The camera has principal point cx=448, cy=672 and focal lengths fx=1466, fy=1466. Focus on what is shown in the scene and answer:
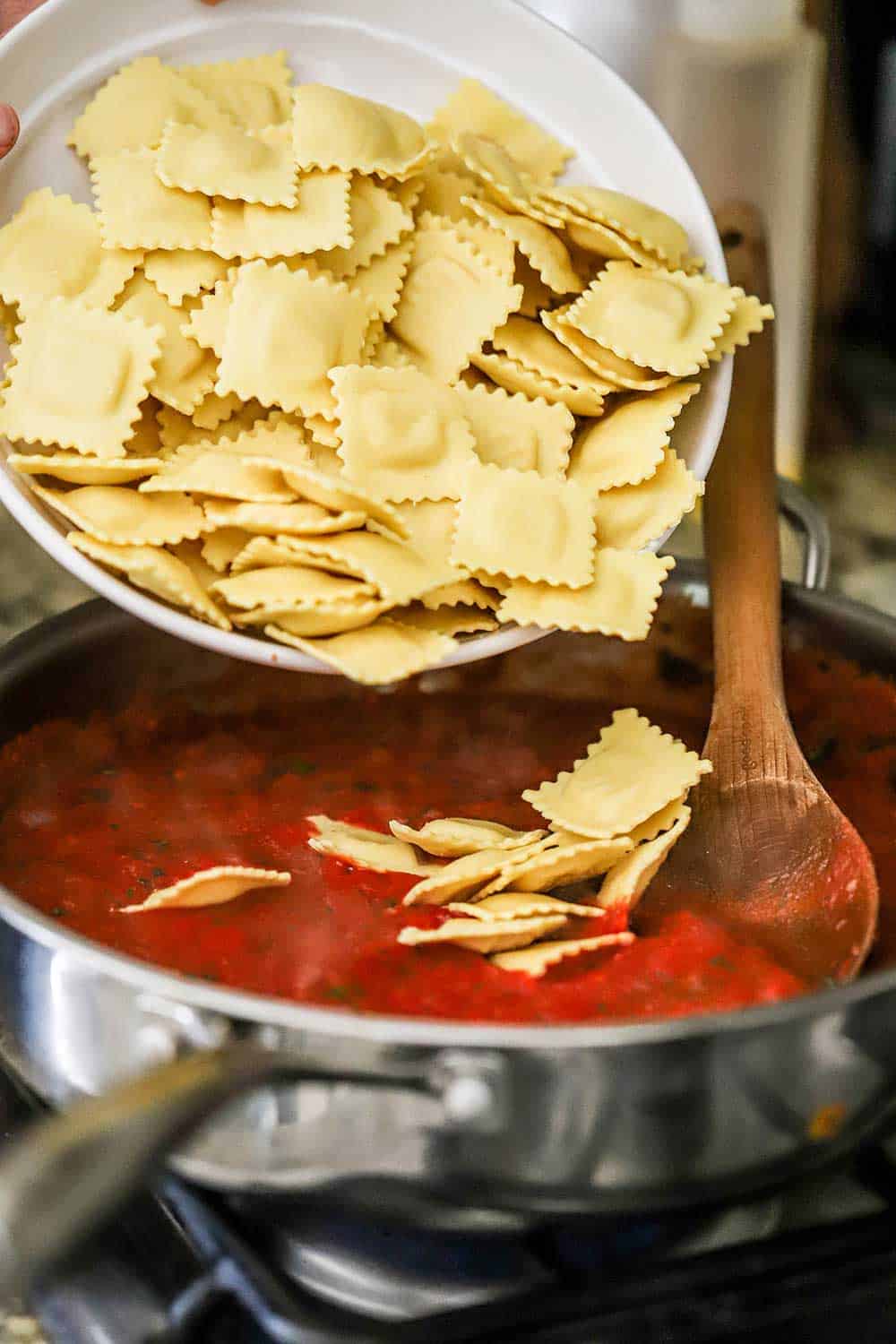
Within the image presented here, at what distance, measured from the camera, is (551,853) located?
79 centimetres

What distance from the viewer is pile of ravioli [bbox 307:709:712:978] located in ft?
2.44

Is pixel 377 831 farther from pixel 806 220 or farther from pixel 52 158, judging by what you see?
pixel 806 220

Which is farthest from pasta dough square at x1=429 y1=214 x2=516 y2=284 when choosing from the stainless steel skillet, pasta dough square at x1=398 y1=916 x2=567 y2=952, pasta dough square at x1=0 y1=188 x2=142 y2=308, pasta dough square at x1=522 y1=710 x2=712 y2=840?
the stainless steel skillet

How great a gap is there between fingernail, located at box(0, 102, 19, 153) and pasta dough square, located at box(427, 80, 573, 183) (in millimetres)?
295

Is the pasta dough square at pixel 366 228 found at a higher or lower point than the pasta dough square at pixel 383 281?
higher

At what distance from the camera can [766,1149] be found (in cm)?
62

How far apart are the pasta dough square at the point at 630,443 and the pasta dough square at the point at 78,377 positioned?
289 mm

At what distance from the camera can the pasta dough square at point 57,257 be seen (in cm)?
94

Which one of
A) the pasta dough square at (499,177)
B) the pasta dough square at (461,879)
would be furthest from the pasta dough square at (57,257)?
the pasta dough square at (461,879)

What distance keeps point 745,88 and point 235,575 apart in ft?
3.28

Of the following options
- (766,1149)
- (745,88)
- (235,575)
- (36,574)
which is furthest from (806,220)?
(766,1149)

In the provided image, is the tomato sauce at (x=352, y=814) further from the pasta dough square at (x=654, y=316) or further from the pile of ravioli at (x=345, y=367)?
the pasta dough square at (x=654, y=316)

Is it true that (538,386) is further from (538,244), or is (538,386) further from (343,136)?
(343,136)

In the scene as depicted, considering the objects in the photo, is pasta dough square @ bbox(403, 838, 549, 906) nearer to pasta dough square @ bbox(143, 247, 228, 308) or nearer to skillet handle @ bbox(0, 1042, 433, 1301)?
skillet handle @ bbox(0, 1042, 433, 1301)
